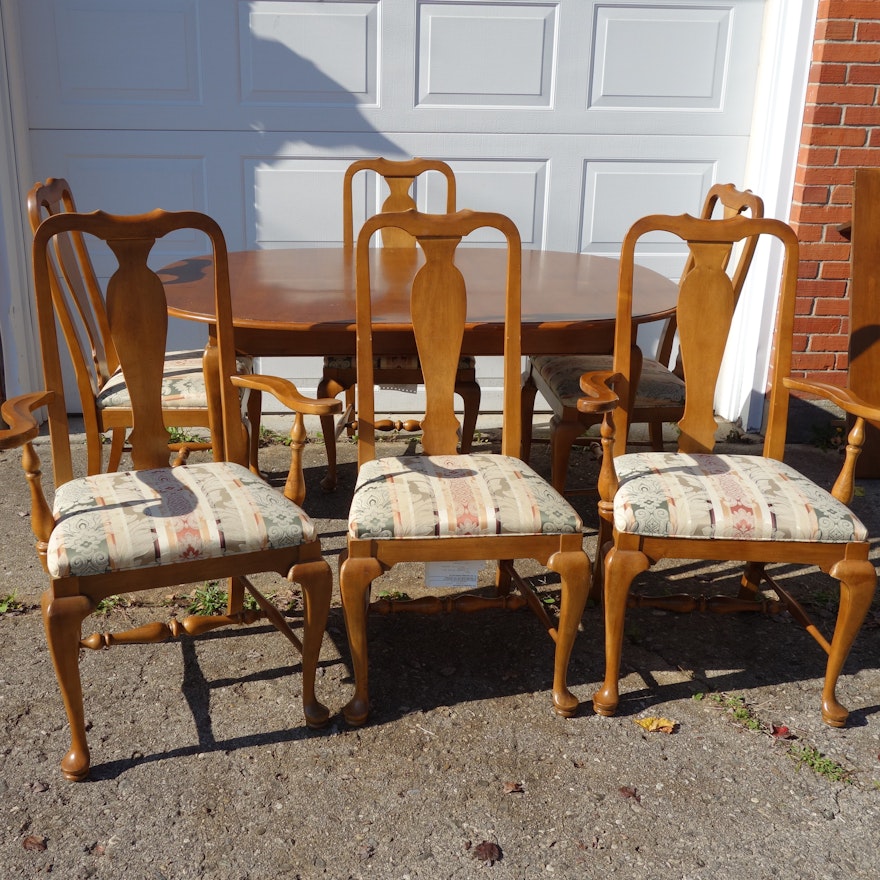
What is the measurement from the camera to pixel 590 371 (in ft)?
9.98

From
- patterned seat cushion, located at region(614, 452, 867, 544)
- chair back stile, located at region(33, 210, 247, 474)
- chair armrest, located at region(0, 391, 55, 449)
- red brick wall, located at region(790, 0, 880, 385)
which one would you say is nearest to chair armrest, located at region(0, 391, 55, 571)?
chair armrest, located at region(0, 391, 55, 449)

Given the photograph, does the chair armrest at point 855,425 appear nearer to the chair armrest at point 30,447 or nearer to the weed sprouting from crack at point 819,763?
the weed sprouting from crack at point 819,763

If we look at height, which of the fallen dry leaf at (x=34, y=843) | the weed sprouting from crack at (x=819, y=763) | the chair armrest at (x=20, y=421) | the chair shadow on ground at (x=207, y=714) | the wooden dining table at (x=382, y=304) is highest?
the wooden dining table at (x=382, y=304)

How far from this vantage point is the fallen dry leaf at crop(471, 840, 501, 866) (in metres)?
1.86

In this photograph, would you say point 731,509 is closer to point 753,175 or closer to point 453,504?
point 453,504

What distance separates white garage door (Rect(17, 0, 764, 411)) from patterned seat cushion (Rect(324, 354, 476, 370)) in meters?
1.03

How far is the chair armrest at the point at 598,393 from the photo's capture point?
2174 millimetres

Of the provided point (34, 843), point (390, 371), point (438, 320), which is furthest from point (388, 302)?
point (34, 843)

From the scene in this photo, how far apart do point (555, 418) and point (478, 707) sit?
0.95 m

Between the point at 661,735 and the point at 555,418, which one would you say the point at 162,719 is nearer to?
the point at 661,735

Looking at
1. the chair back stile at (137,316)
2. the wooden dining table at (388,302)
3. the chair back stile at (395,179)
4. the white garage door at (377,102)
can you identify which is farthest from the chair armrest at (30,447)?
the white garage door at (377,102)

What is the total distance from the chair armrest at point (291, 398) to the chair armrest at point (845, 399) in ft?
3.76

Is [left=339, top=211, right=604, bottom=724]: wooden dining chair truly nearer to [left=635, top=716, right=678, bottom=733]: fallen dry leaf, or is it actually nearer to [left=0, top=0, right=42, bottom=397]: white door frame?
[left=635, top=716, right=678, bottom=733]: fallen dry leaf

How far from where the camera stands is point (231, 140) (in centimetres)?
393
